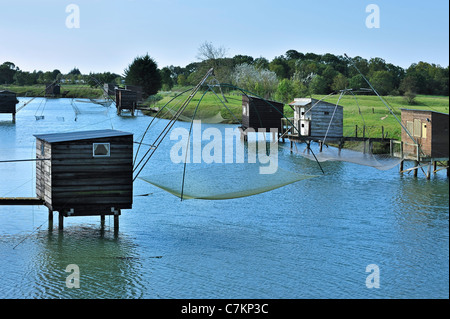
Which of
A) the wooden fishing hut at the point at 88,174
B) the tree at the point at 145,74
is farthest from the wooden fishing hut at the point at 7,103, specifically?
the wooden fishing hut at the point at 88,174

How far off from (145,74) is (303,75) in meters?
28.2

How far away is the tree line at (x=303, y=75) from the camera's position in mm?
63781

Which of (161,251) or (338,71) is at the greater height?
(338,71)

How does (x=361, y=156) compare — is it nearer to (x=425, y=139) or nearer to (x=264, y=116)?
(x=425, y=139)

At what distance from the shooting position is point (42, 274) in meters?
17.0

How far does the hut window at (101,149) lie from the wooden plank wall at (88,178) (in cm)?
9

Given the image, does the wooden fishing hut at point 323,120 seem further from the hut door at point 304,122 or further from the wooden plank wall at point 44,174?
the wooden plank wall at point 44,174

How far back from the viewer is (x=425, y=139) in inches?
1166

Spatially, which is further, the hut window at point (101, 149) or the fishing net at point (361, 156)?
the fishing net at point (361, 156)

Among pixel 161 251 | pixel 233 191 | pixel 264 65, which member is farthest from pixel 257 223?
pixel 264 65

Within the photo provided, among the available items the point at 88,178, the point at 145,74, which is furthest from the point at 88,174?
the point at 145,74

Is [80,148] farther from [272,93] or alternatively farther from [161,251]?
[272,93]

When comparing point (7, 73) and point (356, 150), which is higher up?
point (7, 73)

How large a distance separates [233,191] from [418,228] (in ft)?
22.6
